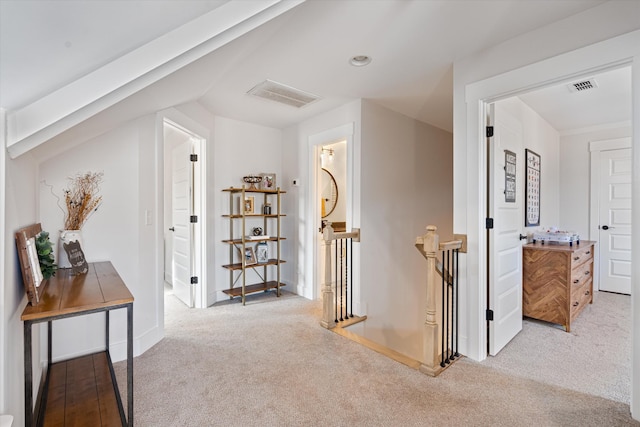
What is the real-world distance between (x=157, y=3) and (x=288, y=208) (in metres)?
3.36

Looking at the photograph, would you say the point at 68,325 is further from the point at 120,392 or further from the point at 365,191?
the point at 365,191

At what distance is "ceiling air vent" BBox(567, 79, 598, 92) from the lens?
2905mm

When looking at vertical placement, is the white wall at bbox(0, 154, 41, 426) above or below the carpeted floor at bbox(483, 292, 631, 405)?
above

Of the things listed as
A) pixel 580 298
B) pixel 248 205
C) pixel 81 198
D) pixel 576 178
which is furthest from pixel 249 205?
pixel 576 178

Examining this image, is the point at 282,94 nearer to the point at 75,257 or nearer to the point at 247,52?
the point at 247,52

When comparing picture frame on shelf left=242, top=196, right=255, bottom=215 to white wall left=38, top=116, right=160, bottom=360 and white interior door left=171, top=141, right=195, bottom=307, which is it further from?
white wall left=38, top=116, right=160, bottom=360

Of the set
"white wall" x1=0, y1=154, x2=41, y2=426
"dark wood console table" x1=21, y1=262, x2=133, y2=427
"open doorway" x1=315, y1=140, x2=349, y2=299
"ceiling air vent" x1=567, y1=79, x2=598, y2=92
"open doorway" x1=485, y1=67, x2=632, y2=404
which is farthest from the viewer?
"open doorway" x1=315, y1=140, x2=349, y2=299

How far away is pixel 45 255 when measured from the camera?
5.67 feet

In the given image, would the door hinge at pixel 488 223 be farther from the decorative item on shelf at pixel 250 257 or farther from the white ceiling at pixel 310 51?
the decorative item on shelf at pixel 250 257

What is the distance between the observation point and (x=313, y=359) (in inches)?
95.0

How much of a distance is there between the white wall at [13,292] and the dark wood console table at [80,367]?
0.15ft

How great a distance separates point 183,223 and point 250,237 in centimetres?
83

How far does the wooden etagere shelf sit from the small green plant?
2008 millimetres

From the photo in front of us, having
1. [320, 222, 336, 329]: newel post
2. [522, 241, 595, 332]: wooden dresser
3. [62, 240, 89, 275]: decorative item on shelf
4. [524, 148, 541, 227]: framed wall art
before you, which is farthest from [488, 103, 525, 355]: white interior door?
[62, 240, 89, 275]: decorative item on shelf
